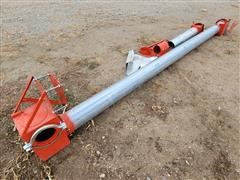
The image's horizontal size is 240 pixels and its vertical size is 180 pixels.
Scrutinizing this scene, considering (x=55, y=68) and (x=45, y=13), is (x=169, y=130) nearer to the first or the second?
(x=55, y=68)

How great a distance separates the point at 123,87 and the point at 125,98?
0.94 ft

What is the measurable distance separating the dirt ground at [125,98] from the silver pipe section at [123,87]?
19cm

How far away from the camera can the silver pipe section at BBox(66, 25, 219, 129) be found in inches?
117

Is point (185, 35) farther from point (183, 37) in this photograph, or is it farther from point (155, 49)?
point (155, 49)

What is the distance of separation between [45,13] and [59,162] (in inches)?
192

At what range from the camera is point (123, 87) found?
3.43 m

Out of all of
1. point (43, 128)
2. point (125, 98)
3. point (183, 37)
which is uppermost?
point (43, 128)

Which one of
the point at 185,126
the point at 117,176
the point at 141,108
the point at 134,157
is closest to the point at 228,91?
the point at 185,126

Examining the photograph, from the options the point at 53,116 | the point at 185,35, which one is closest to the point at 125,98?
the point at 53,116

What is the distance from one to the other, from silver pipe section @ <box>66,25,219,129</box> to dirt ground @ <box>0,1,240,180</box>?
0.19m

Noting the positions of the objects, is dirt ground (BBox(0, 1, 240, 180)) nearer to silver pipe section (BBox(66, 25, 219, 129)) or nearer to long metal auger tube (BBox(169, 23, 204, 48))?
silver pipe section (BBox(66, 25, 219, 129))

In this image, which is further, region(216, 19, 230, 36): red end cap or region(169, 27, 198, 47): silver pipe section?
region(216, 19, 230, 36): red end cap

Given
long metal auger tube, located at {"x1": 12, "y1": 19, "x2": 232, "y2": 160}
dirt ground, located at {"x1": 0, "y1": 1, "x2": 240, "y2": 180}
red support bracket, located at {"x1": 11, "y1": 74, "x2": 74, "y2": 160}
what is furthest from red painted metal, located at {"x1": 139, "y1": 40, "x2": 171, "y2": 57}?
red support bracket, located at {"x1": 11, "y1": 74, "x2": 74, "y2": 160}

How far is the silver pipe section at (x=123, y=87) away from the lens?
117 inches
